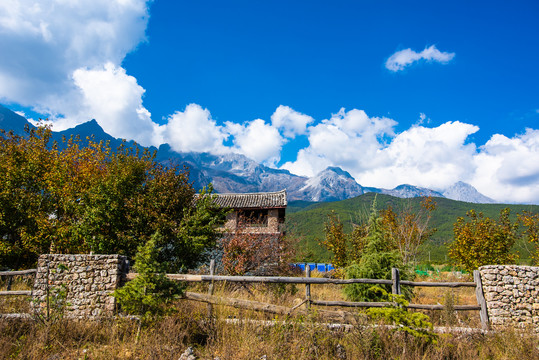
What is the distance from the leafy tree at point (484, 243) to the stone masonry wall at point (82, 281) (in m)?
15.0

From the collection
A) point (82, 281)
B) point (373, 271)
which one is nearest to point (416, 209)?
point (373, 271)

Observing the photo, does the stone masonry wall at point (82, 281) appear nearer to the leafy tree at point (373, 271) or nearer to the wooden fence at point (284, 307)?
the wooden fence at point (284, 307)

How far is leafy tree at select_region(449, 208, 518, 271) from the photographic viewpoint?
13.8m

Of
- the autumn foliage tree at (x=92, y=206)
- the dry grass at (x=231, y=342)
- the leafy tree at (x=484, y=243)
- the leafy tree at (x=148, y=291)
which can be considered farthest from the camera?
the leafy tree at (x=484, y=243)

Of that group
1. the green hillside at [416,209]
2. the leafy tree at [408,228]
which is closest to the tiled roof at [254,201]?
the leafy tree at [408,228]

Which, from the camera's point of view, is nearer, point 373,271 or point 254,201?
point 373,271

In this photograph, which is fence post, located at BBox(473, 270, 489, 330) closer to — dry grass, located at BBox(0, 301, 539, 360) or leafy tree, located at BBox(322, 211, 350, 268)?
dry grass, located at BBox(0, 301, 539, 360)

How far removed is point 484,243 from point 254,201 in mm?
17792

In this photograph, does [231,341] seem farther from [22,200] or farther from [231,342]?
[22,200]

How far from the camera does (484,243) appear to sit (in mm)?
13828

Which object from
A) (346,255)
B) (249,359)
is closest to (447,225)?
(346,255)

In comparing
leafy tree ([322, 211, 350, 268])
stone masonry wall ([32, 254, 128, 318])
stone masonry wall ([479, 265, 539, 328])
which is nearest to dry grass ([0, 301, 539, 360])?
stone masonry wall ([32, 254, 128, 318])

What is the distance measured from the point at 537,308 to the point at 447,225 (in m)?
95.1

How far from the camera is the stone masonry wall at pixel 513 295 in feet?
23.6
